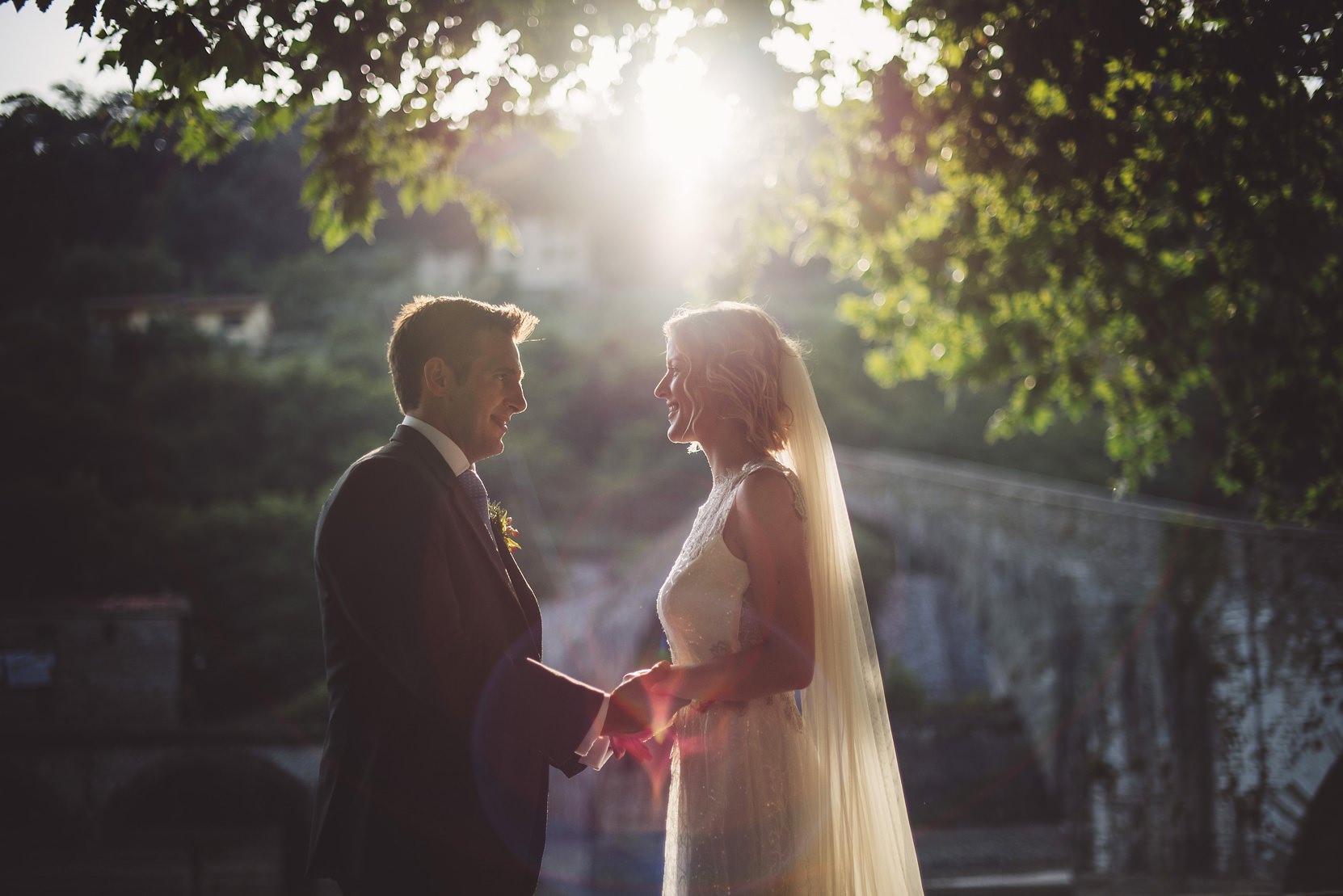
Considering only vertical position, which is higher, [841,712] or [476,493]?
[476,493]

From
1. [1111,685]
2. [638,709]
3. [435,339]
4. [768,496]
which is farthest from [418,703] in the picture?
[1111,685]

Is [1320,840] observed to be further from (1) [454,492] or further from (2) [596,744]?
(1) [454,492]

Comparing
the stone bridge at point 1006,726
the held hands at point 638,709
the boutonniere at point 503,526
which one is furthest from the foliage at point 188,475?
the held hands at point 638,709

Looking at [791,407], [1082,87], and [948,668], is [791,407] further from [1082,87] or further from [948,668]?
[948,668]

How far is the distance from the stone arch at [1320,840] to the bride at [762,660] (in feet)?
25.6

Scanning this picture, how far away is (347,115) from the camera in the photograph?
187 inches

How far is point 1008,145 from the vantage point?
16.4ft

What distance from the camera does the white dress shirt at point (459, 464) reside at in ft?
7.83

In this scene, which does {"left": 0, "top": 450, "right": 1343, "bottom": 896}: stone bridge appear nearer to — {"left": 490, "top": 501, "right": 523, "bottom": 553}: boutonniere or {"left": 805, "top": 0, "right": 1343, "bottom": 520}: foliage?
{"left": 490, "top": 501, "right": 523, "bottom": 553}: boutonniere

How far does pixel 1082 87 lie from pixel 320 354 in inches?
1163

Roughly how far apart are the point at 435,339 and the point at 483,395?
177 millimetres

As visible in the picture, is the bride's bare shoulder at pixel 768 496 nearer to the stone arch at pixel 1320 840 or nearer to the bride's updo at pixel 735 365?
the bride's updo at pixel 735 365

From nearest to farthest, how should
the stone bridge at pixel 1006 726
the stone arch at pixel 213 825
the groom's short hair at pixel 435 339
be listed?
the groom's short hair at pixel 435 339 → the stone bridge at pixel 1006 726 → the stone arch at pixel 213 825

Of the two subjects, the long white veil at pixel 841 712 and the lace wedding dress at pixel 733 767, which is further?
the long white veil at pixel 841 712
